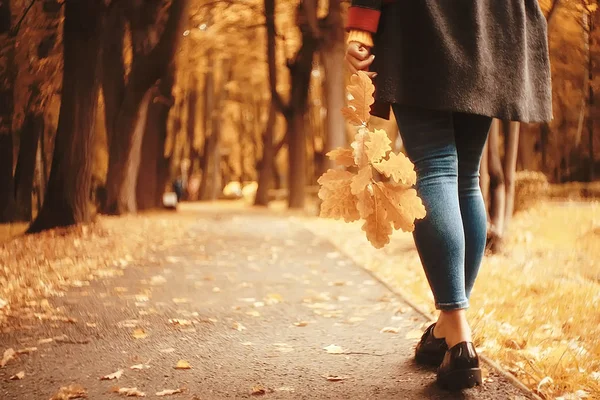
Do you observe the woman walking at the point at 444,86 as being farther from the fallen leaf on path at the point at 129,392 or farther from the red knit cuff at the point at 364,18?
the fallen leaf on path at the point at 129,392

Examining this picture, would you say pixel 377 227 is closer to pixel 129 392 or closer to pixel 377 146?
pixel 377 146

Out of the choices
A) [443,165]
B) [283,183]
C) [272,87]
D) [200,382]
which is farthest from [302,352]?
[283,183]

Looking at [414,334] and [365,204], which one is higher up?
[365,204]

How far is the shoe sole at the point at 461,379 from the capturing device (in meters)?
2.09

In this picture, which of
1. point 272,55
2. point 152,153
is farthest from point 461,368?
point 272,55

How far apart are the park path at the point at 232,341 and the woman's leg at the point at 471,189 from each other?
0.47 m

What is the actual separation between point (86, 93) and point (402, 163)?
6581mm

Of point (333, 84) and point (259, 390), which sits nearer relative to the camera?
point (259, 390)

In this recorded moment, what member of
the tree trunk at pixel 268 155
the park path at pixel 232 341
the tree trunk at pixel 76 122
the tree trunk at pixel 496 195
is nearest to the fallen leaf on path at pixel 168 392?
the park path at pixel 232 341

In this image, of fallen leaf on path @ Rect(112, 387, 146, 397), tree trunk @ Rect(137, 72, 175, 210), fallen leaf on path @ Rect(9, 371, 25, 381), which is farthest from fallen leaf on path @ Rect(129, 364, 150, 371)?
tree trunk @ Rect(137, 72, 175, 210)

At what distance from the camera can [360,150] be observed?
205cm

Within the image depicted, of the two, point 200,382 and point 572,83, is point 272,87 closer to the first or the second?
point 572,83

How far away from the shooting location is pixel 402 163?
2004 mm

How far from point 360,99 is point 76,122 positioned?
6412 mm
